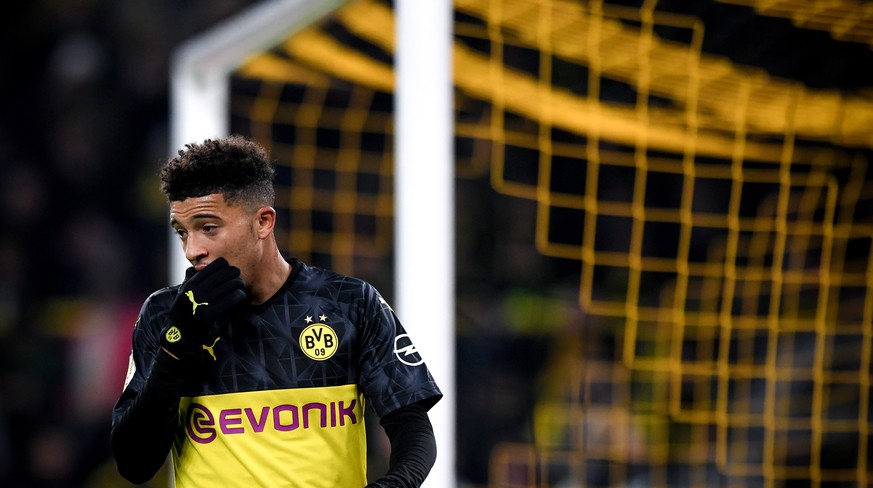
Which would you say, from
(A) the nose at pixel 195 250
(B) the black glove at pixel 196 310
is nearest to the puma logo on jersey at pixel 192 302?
(B) the black glove at pixel 196 310

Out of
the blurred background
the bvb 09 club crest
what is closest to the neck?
the bvb 09 club crest

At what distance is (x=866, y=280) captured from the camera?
7137 millimetres

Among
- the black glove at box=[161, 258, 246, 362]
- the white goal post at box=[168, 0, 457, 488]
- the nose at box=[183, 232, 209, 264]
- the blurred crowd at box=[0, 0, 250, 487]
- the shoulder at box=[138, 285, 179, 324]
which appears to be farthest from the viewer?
the blurred crowd at box=[0, 0, 250, 487]

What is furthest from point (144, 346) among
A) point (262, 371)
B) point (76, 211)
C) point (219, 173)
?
→ point (76, 211)

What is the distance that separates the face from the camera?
2.15 metres

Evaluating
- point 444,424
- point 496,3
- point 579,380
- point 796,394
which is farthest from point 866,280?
point 444,424

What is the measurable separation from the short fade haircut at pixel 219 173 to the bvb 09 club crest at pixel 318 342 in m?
0.26

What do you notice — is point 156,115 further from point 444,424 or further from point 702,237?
point 444,424

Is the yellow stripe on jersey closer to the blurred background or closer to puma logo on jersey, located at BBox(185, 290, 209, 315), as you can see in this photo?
puma logo on jersey, located at BBox(185, 290, 209, 315)

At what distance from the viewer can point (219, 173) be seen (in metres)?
2.18

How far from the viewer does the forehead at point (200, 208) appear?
7.06ft

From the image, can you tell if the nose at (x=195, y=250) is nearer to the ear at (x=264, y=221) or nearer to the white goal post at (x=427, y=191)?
the ear at (x=264, y=221)

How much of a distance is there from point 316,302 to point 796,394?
19.9 ft

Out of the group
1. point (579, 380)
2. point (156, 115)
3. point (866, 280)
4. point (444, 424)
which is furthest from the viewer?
point (156, 115)
